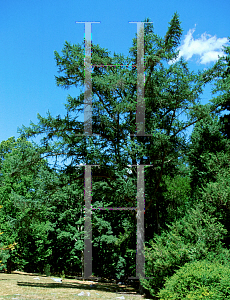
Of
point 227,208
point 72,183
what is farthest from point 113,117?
point 227,208

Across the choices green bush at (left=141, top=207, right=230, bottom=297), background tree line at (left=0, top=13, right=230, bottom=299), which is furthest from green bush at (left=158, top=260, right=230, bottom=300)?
background tree line at (left=0, top=13, right=230, bottom=299)

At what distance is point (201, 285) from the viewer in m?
5.31

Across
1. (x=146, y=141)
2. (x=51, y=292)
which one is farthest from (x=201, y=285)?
(x=146, y=141)

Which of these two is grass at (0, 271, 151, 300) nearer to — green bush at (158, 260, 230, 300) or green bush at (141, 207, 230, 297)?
green bush at (141, 207, 230, 297)

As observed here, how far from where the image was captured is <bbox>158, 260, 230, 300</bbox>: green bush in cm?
486

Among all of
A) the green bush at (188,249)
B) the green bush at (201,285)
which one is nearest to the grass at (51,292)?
the green bush at (188,249)

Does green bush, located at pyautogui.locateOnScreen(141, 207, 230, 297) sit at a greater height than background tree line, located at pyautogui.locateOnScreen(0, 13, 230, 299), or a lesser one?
lesser

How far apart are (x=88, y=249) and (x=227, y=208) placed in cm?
1379

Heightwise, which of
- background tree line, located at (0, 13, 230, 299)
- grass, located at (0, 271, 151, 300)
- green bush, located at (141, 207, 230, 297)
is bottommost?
grass, located at (0, 271, 151, 300)

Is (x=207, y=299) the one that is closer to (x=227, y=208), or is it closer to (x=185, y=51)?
(x=227, y=208)

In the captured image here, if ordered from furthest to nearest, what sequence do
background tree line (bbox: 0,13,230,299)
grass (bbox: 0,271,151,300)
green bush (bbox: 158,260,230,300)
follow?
background tree line (bbox: 0,13,230,299), grass (bbox: 0,271,151,300), green bush (bbox: 158,260,230,300)

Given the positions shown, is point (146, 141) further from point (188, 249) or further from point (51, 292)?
point (51, 292)

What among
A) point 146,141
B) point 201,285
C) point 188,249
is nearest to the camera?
point 201,285

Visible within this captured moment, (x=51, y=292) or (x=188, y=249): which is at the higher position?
(x=188, y=249)
